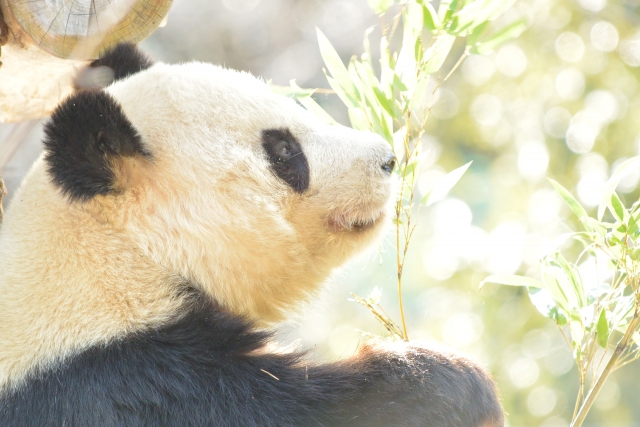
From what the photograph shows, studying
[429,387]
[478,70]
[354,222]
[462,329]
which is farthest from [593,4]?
[429,387]

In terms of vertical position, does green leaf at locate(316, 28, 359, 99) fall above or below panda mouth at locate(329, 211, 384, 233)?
above

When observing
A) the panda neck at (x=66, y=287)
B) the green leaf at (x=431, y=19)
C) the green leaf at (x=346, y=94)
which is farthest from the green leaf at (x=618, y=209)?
the panda neck at (x=66, y=287)

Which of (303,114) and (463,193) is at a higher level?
(303,114)

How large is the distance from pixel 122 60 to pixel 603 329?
6.21ft

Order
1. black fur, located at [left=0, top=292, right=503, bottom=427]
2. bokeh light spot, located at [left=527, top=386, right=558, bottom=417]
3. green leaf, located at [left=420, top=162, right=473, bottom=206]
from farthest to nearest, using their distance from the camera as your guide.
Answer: bokeh light spot, located at [left=527, top=386, right=558, bottom=417] < green leaf, located at [left=420, top=162, right=473, bottom=206] < black fur, located at [left=0, top=292, right=503, bottom=427]

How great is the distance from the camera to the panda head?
2021 mm

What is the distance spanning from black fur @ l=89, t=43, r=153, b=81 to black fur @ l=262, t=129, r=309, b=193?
661mm

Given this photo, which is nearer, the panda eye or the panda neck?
the panda neck

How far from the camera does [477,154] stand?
848cm

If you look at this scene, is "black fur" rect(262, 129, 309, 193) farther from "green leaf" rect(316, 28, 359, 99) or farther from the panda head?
"green leaf" rect(316, 28, 359, 99)

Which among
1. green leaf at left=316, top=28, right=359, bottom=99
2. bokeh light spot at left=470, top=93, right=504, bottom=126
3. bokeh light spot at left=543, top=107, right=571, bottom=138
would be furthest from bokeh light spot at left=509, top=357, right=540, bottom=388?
green leaf at left=316, top=28, right=359, bottom=99

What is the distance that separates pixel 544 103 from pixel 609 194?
5.97 metres

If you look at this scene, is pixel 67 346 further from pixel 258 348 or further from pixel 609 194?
pixel 609 194

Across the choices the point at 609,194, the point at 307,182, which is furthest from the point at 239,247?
the point at 609,194
